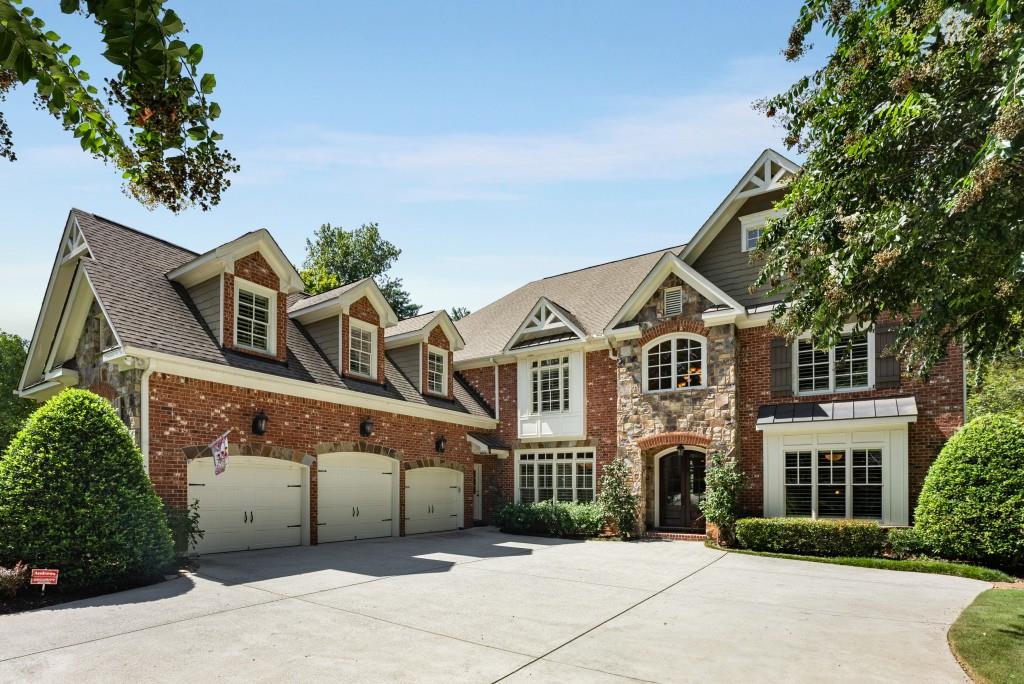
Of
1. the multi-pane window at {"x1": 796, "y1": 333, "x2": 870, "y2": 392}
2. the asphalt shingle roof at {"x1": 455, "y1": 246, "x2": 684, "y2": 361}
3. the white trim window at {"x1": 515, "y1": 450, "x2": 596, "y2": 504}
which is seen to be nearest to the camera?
the multi-pane window at {"x1": 796, "y1": 333, "x2": 870, "y2": 392}

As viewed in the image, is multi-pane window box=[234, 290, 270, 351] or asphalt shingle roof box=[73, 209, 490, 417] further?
multi-pane window box=[234, 290, 270, 351]

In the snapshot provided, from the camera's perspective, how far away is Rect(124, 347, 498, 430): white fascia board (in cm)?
1191

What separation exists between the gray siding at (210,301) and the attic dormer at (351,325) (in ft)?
9.67

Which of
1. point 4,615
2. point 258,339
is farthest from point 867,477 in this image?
point 4,615

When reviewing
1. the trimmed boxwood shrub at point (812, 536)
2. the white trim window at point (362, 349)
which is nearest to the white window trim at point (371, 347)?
the white trim window at point (362, 349)

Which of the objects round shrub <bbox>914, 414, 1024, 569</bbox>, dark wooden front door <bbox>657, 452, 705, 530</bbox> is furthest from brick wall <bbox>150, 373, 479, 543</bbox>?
round shrub <bbox>914, 414, 1024, 569</bbox>

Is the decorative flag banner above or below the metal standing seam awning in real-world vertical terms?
below

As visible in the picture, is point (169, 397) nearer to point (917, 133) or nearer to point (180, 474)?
point (180, 474)

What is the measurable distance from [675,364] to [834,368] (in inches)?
154

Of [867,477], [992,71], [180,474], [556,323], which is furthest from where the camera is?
[556,323]

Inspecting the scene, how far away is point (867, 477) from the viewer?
15.3 meters

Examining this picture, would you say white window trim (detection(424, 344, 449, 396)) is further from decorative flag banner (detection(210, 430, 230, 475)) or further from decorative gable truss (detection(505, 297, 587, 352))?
decorative flag banner (detection(210, 430, 230, 475))

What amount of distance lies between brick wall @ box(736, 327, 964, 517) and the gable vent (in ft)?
5.64

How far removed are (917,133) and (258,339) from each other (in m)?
12.8
